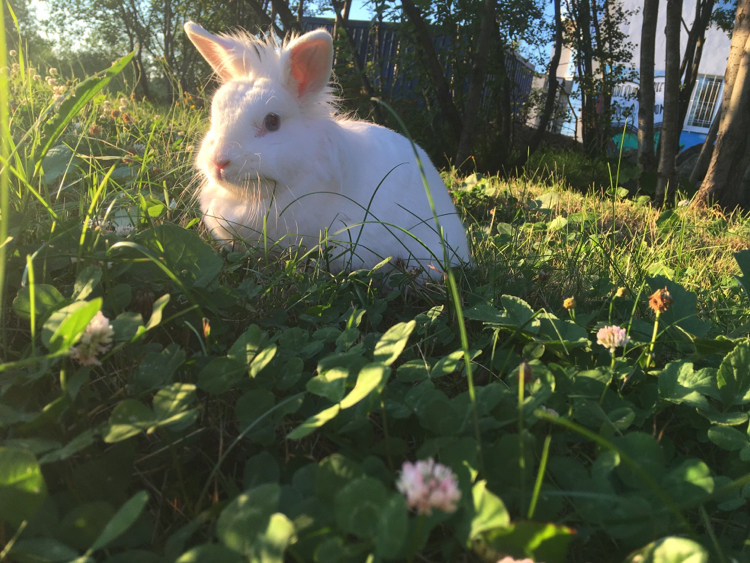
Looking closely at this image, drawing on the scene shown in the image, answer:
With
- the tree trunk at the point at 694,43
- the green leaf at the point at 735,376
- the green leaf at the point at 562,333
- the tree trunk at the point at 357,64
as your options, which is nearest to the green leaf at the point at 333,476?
the green leaf at the point at 562,333

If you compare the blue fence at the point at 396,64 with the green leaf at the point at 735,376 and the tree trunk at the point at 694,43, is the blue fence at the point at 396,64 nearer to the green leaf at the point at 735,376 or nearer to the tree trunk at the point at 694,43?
the tree trunk at the point at 694,43

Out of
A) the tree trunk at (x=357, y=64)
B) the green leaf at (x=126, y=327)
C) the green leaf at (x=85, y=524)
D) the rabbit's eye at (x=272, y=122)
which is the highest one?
the tree trunk at (x=357, y=64)

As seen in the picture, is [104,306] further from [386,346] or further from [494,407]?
[494,407]

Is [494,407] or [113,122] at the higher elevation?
[113,122]

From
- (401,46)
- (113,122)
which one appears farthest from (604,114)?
(113,122)

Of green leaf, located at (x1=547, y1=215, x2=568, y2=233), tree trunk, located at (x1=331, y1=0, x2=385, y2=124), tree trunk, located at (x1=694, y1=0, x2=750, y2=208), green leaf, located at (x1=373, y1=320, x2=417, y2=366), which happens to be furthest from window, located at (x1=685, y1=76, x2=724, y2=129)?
green leaf, located at (x1=373, y1=320, x2=417, y2=366)

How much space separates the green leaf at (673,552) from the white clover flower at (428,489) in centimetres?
31

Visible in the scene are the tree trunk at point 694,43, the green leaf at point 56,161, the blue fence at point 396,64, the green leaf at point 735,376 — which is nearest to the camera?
the green leaf at point 735,376

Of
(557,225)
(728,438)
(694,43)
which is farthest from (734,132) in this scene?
(694,43)

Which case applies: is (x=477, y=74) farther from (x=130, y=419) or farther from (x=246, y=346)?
(x=130, y=419)

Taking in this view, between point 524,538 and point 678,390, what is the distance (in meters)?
0.71

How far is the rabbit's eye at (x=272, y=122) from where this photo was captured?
7.06ft

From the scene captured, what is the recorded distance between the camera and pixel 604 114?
10.0 m

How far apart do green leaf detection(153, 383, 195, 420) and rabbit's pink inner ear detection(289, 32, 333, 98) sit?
1742 millimetres
